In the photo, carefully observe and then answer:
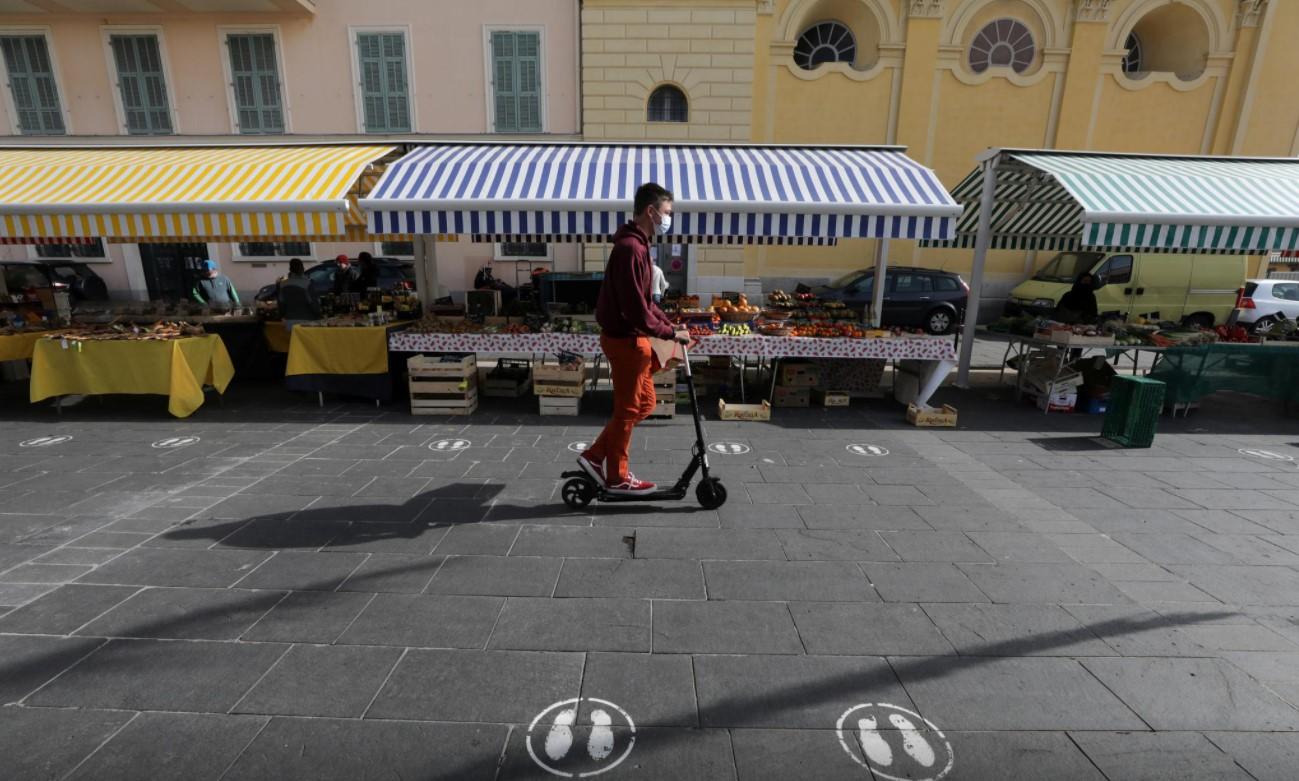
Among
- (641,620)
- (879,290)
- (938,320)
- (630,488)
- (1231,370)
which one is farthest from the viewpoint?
(938,320)

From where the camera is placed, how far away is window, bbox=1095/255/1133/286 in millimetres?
12422

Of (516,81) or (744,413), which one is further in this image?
(516,81)

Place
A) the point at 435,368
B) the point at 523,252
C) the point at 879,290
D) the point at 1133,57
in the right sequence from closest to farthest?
the point at 435,368, the point at 879,290, the point at 523,252, the point at 1133,57

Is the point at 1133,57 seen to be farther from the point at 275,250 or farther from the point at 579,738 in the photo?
the point at 275,250

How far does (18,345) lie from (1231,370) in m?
14.8

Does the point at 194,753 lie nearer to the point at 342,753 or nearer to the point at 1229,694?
the point at 342,753

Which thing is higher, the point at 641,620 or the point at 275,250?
the point at 275,250

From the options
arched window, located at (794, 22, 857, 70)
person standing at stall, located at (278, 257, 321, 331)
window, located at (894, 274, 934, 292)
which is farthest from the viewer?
arched window, located at (794, 22, 857, 70)

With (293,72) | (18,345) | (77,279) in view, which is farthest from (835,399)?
(77,279)

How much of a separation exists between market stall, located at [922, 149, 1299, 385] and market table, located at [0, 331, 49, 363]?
478 inches

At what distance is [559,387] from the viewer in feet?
22.7

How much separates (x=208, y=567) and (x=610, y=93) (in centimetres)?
1428

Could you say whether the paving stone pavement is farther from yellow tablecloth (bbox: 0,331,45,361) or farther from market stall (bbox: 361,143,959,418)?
yellow tablecloth (bbox: 0,331,45,361)

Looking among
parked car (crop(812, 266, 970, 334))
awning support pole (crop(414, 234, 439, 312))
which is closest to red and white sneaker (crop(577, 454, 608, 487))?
awning support pole (crop(414, 234, 439, 312))
